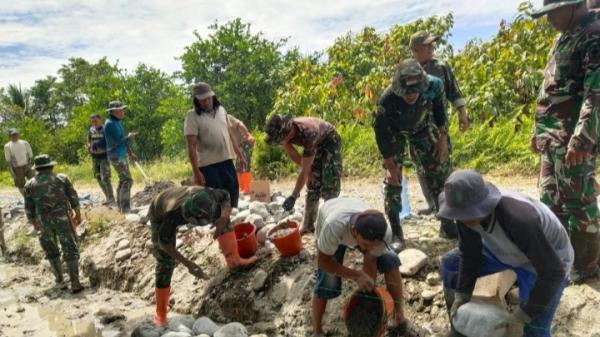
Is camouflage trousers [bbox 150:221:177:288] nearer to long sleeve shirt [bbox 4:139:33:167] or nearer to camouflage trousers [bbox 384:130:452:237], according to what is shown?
camouflage trousers [bbox 384:130:452:237]

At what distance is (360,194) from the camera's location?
7.22 meters

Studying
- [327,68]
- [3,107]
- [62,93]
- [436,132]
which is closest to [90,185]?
[327,68]

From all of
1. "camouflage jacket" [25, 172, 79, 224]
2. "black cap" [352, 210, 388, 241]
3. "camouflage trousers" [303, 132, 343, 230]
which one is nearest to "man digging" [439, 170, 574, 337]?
"black cap" [352, 210, 388, 241]

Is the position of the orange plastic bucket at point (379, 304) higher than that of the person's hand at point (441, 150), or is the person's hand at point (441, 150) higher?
the person's hand at point (441, 150)

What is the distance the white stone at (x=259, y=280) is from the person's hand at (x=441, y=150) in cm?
182

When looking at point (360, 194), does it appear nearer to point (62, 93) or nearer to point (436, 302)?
point (436, 302)

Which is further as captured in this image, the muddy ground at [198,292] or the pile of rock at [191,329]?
the pile of rock at [191,329]

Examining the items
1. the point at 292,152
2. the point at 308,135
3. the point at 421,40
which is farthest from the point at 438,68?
the point at 292,152

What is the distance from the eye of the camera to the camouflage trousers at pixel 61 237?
5.75m

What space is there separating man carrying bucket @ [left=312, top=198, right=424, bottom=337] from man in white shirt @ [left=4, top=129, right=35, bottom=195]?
25.0ft

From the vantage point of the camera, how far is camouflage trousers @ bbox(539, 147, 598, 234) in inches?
113

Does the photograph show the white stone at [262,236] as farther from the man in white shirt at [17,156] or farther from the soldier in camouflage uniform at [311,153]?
the man in white shirt at [17,156]

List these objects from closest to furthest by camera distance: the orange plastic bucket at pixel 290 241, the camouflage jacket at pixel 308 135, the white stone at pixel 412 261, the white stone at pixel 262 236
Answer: the white stone at pixel 412 261, the camouflage jacket at pixel 308 135, the orange plastic bucket at pixel 290 241, the white stone at pixel 262 236

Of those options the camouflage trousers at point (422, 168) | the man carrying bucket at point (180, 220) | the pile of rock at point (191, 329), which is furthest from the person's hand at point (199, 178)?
the camouflage trousers at point (422, 168)
